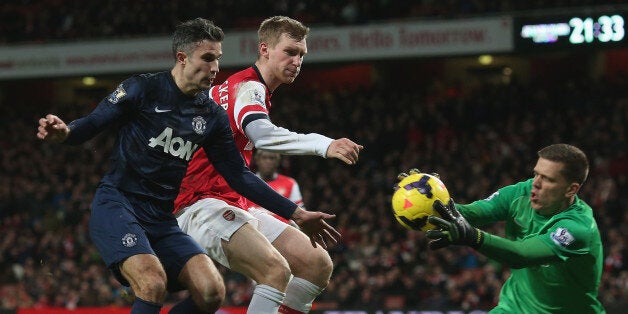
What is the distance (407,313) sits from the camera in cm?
978

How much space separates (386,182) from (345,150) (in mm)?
12328

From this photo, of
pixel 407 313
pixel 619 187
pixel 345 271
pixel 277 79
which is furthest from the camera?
pixel 619 187

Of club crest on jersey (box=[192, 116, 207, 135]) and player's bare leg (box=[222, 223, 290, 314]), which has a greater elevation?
club crest on jersey (box=[192, 116, 207, 135])

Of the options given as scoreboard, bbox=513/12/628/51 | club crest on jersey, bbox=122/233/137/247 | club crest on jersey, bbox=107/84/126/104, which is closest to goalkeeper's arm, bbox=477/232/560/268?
club crest on jersey, bbox=122/233/137/247

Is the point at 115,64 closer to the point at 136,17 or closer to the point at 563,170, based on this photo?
the point at 136,17

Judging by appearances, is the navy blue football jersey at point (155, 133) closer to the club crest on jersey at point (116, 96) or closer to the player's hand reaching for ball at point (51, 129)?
the club crest on jersey at point (116, 96)

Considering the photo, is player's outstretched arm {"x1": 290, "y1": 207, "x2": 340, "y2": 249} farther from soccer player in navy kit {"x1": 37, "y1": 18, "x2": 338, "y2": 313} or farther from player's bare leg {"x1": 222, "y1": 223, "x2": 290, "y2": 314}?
player's bare leg {"x1": 222, "y1": 223, "x2": 290, "y2": 314}

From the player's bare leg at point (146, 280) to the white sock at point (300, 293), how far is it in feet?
3.41

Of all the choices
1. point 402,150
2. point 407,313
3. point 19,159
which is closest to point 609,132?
point 402,150

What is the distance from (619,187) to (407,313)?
7296 millimetres

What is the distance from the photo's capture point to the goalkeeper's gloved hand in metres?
4.60

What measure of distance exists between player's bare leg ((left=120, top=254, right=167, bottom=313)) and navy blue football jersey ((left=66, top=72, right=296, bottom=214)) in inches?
18.4

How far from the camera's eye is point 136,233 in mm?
4957

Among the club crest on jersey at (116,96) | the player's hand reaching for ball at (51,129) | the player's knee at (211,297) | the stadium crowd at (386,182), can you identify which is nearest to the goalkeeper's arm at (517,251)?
the player's knee at (211,297)
